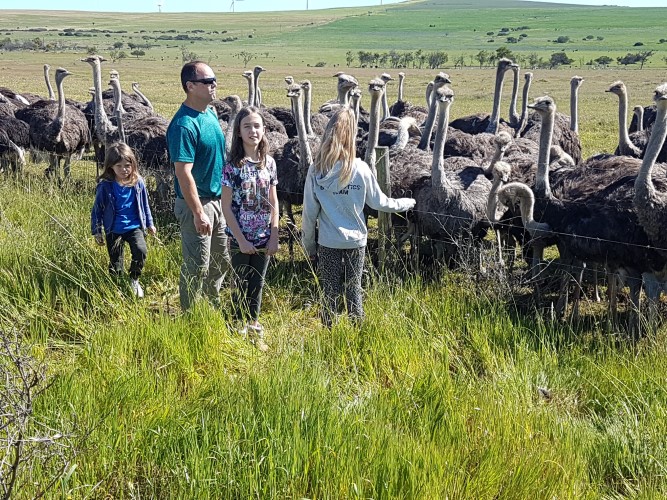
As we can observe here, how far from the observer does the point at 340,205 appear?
5234 mm

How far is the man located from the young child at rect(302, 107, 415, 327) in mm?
681

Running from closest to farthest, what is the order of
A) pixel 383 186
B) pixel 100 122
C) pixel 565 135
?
pixel 383 186, pixel 100 122, pixel 565 135

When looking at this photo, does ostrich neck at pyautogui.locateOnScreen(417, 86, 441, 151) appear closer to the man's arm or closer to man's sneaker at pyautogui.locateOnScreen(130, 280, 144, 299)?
man's sneaker at pyautogui.locateOnScreen(130, 280, 144, 299)

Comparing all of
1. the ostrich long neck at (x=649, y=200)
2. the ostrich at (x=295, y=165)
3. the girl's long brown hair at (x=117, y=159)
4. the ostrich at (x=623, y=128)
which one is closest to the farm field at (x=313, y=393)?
the girl's long brown hair at (x=117, y=159)

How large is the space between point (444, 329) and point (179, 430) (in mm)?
2181

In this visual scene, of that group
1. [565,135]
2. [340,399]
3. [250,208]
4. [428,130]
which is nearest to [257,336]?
[250,208]

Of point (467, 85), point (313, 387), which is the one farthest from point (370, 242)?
point (467, 85)

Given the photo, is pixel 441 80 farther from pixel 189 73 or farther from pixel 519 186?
pixel 189 73

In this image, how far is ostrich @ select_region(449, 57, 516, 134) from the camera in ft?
41.8

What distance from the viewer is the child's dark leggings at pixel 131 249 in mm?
6336

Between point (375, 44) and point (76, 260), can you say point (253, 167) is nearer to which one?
point (76, 260)

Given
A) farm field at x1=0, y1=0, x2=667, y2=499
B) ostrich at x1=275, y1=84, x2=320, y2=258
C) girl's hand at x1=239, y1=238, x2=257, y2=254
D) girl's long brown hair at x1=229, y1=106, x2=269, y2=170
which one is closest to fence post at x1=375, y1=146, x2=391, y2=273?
farm field at x1=0, y1=0, x2=667, y2=499

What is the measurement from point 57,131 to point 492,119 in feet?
23.3

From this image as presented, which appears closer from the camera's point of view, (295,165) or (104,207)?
(104,207)
